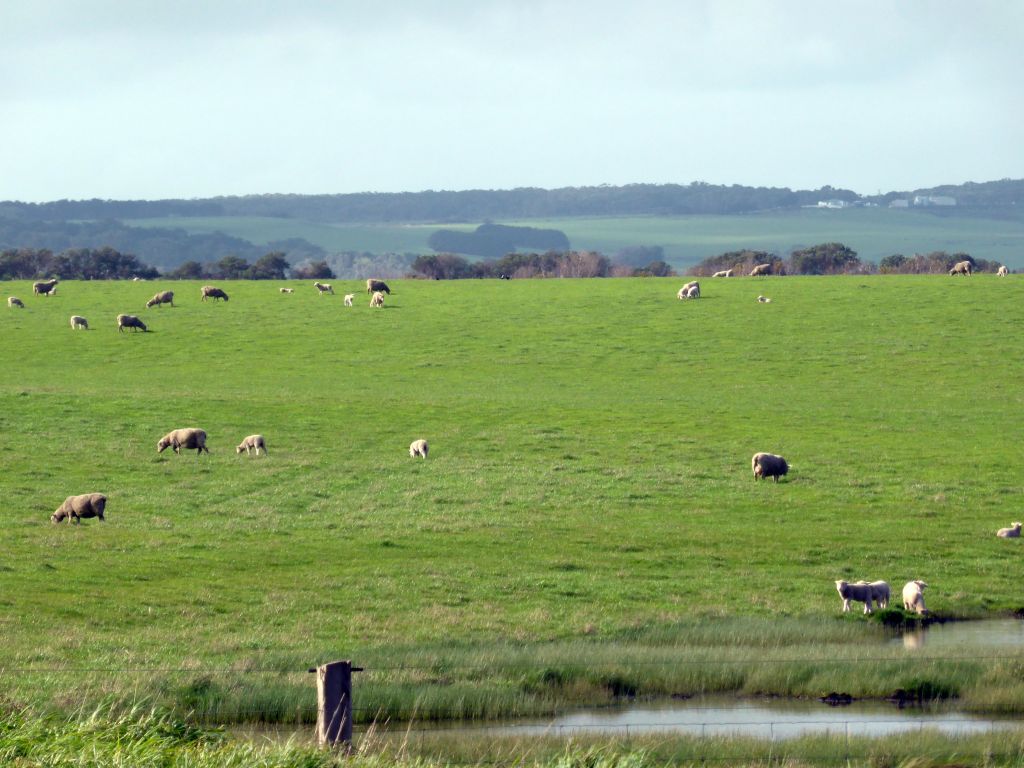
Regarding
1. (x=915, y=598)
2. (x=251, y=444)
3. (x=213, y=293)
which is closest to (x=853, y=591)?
(x=915, y=598)

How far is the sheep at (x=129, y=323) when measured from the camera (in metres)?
63.4

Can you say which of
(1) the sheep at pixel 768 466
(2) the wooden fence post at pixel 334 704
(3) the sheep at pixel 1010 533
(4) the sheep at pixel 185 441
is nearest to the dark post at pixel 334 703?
(2) the wooden fence post at pixel 334 704

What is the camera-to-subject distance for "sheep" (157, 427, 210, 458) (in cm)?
3528

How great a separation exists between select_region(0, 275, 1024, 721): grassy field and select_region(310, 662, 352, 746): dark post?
4287mm

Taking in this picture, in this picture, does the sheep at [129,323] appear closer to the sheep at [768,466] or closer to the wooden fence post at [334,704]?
the sheep at [768,466]

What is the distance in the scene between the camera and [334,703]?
10.5 metres

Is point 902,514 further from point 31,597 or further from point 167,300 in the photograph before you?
point 167,300

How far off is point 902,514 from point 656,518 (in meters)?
5.20

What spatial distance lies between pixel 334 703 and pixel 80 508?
1743 centimetres

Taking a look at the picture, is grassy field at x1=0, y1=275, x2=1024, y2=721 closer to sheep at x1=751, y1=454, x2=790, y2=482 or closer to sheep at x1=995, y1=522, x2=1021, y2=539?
sheep at x1=751, y1=454, x2=790, y2=482

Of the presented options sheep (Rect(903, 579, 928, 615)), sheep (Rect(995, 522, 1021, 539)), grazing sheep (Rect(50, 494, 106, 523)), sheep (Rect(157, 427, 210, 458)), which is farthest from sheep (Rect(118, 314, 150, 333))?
sheep (Rect(903, 579, 928, 615))

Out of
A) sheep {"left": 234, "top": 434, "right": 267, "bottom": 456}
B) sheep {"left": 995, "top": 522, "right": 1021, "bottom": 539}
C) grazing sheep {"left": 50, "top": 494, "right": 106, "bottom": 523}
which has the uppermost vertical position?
grazing sheep {"left": 50, "top": 494, "right": 106, "bottom": 523}

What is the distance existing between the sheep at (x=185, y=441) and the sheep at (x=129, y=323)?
29.2 meters

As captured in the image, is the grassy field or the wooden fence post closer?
the wooden fence post
